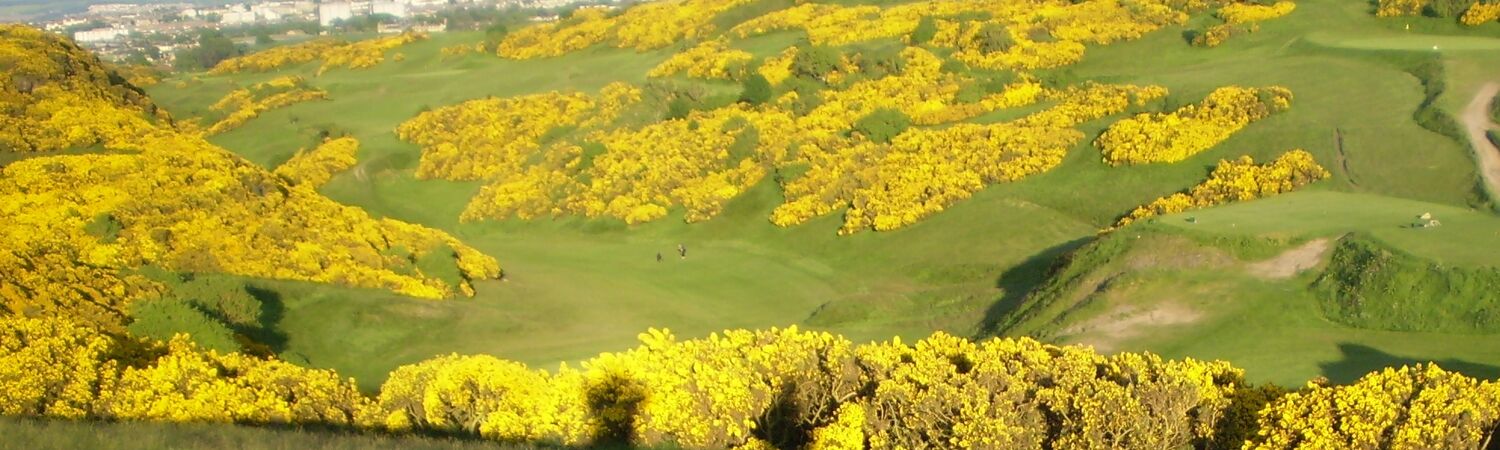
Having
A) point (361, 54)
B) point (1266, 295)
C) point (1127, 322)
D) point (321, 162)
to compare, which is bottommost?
point (361, 54)

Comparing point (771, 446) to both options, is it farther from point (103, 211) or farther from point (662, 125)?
point (662, 125)

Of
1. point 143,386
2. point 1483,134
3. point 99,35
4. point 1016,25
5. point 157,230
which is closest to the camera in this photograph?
point 143,386

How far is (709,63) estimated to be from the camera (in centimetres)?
6084

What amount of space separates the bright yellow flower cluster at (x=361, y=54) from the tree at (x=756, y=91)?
4305 centimetres

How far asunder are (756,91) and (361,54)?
47292 millimetres

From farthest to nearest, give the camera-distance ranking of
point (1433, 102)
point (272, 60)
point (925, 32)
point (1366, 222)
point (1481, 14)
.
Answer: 1. point (272, 60)
2. point (925, 32)
3. point (1481, 14)
4. point (1433, 102)
5. point (1366, 222)

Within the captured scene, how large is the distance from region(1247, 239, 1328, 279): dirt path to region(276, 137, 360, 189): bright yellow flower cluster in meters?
40.6

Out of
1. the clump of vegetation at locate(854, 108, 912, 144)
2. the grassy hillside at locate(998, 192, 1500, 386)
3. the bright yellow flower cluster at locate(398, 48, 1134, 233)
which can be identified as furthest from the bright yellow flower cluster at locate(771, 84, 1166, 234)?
the grassy hillside at locate(998, 192, 1500, 386)

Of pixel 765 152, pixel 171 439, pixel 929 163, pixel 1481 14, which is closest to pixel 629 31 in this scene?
pixel 765 152

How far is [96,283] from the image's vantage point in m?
22.7

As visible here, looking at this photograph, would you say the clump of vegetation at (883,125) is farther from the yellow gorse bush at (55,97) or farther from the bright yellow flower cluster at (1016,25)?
the yellow gorse bush at (55,97)

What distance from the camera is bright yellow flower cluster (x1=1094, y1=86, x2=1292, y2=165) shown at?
3269cm

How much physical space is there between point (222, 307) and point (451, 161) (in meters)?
29.6

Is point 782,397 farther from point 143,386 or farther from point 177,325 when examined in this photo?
point 177,325
